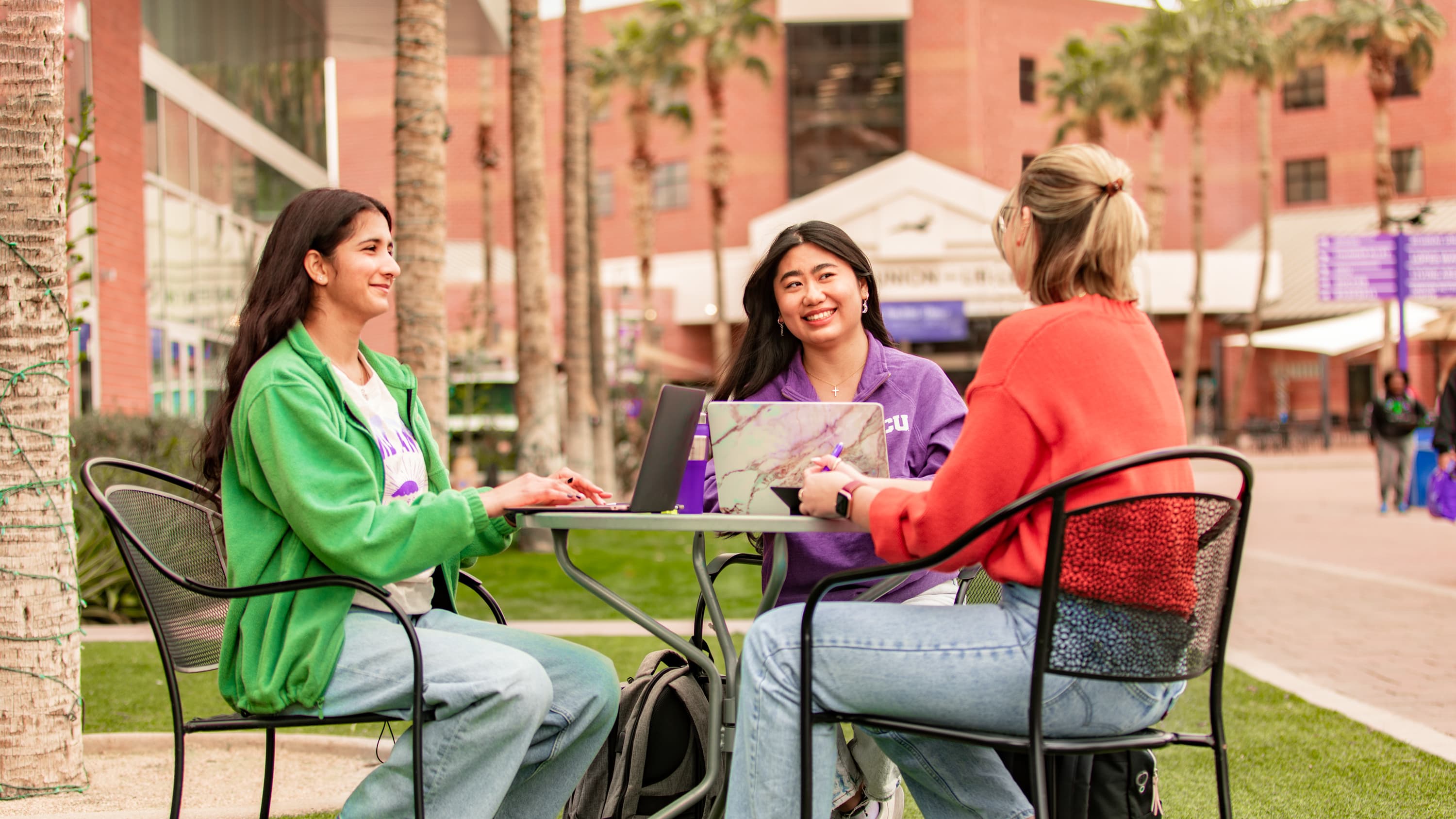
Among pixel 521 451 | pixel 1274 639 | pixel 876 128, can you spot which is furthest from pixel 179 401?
pixel 876 128

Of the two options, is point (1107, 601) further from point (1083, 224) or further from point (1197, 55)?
point (1197, 55)

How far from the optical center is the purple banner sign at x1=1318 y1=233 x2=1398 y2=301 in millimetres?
20734

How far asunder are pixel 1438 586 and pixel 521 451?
8.33 m

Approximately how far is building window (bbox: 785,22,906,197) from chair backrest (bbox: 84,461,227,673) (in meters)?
44.9

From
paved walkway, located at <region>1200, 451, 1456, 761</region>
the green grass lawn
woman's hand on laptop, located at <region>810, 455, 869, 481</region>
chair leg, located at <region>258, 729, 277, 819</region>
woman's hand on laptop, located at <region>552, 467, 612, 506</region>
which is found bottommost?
paved walkway, located at <region>1200, 451, 1456, 761</region>

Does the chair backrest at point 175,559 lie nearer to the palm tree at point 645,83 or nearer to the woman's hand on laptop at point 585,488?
the woman's hand on laptop at point 585,488

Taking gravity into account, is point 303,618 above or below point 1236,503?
below

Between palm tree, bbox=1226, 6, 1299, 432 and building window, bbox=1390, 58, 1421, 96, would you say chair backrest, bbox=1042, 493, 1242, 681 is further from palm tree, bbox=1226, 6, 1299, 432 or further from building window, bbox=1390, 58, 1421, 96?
building window, bbox=1390, 58, 1421, 96

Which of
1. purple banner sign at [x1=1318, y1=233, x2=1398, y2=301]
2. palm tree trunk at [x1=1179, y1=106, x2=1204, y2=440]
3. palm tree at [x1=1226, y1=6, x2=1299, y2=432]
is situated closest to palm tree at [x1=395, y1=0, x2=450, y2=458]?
purple banner sign at [x1=1318, y1=233, x2=1398, y2=301]

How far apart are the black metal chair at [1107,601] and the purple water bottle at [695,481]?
2.16ft

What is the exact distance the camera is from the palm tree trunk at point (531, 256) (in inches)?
511

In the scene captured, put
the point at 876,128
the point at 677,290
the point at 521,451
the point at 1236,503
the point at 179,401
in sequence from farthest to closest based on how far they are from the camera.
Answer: the point at 876,128, the point at 677,290, the point at 179,401, the point at 521,451, the point at 1236,503

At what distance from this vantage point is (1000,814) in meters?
2.74

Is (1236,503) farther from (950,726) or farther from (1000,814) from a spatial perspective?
(1000,814)
